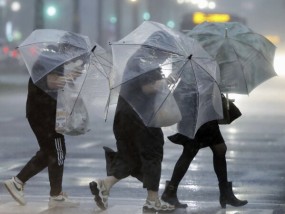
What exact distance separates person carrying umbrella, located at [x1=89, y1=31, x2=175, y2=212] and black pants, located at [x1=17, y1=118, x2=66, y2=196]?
538 millimetres

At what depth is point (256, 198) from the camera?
10062mm

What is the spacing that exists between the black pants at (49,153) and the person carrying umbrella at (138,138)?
0.54 metres

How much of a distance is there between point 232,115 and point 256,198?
1235 mm

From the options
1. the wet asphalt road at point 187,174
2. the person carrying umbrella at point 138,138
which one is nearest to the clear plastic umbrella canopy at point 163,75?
the person carrying umbrella at point 138,138

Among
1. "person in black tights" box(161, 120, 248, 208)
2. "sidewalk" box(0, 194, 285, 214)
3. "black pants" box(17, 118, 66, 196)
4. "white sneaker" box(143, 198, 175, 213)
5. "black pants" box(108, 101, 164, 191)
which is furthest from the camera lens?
"person in black tights" box(161, 120, 248, 208)

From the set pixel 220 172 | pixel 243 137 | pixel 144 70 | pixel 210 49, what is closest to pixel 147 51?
pixel 144 70

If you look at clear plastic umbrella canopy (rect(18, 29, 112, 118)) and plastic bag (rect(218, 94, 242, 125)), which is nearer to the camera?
clear plastic umbrella canopy (rect(18, 29, 112, 118))

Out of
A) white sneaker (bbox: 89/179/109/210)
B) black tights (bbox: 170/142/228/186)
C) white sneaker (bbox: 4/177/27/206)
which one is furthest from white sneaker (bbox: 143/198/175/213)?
white sneaker (bbox: 4/177/27/206)

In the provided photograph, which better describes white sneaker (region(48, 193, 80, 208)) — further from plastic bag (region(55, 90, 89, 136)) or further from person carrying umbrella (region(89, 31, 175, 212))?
plastic bag (region(55, 90, 89, 136))

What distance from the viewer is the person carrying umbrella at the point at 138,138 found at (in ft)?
27.2

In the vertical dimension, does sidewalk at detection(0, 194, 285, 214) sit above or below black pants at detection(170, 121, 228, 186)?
below

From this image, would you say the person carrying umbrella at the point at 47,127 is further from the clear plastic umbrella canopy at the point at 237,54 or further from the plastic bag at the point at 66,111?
the clear plastic umbrella canopy at the point at 237,54

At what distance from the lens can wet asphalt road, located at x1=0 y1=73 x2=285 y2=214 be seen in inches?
366

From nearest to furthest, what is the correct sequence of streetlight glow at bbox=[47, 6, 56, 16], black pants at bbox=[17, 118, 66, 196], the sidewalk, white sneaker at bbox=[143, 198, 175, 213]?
white sneaker at bbox=[143, 198, 175, 213], the sidewalk, black pants at bbox=[17, 118, 66, 196], streetlight glow at bbox=[47, 6, 56, 16]
